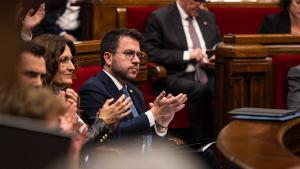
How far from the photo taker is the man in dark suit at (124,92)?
238 centimetres

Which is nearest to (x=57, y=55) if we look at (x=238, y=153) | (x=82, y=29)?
(x=238, y=153)

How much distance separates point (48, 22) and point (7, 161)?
3.81m

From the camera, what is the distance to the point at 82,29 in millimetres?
4418

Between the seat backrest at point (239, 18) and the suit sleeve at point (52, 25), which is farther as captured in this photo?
the seat backrest at point (239, 18)

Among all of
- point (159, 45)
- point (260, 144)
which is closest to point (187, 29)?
point (159, 45)

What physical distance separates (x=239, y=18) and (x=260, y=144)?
304 centimetres

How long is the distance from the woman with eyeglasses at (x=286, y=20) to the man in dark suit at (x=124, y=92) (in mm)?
1456

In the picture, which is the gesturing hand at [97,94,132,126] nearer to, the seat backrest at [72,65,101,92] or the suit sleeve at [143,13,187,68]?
the seat backrest at [72,65,101,92]

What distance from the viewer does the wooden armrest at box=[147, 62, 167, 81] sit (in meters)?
3.66

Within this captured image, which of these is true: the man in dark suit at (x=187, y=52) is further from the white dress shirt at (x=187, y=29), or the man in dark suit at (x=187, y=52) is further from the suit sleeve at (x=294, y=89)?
the suit sleeve at (x=294, y=89)

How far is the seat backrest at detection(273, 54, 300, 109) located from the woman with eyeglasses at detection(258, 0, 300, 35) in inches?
26.1

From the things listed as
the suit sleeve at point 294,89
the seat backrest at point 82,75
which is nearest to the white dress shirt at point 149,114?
the seat backrest at point 82,75

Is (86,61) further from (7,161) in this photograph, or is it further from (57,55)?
(7,161)

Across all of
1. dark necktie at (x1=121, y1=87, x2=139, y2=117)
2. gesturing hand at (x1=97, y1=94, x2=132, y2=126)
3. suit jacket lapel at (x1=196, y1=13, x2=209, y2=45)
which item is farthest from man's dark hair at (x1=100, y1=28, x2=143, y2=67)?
suit jacket lapel at (x1=196, y1=13, x2=209, y2=45)
